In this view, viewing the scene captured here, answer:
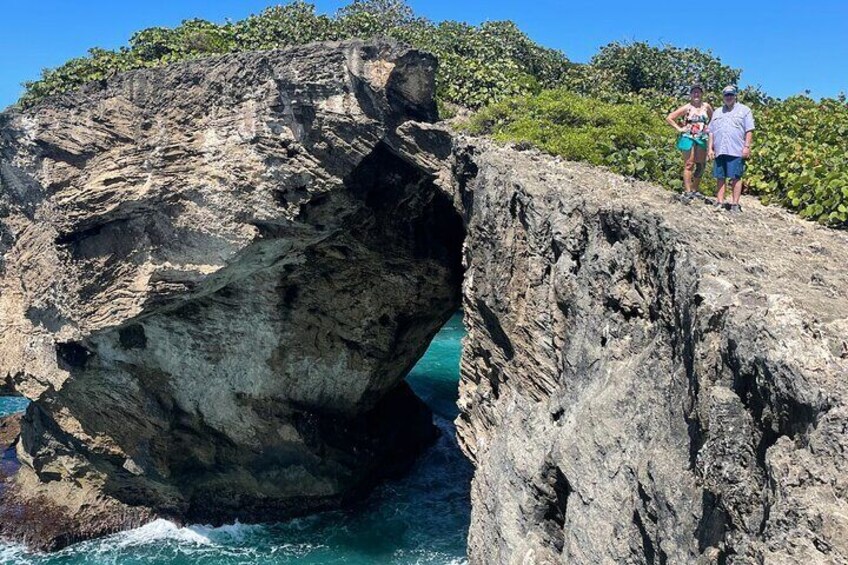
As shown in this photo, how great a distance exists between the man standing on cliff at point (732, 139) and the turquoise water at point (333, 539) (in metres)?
14.3

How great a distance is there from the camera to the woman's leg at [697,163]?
36.5ft

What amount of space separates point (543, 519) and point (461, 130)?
9.37m

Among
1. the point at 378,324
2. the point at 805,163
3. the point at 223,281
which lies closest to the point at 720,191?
the point at 805,163

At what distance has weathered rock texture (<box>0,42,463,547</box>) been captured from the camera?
1633 cm

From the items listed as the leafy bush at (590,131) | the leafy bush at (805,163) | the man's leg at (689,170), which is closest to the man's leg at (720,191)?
the man's leg at (689,170)

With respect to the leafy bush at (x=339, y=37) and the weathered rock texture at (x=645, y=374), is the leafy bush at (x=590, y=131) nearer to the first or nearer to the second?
the weathered rock texture at (x=645, y=374)

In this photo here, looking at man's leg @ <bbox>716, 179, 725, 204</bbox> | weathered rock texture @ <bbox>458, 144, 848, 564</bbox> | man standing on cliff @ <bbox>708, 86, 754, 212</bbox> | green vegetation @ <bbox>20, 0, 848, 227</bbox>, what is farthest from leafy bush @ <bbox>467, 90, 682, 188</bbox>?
man standing on cliff @ <bbox>708, 86, 754, 212</bbox>

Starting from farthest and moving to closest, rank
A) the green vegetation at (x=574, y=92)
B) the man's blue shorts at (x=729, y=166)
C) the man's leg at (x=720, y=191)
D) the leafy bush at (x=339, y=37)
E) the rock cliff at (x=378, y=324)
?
the leafy bush at (x=339, y=37) < the green vegetation at (x=574, y=92) < the man's leg at (x=720, y=191) < the man's blue shorts at (x=729, y=166) < the rock cliff at (x=378, y=324)

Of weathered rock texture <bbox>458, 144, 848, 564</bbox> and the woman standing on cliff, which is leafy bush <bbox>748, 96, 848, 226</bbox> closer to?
weathered rock texture <bbox>458, 144, 848, 564</bbox>

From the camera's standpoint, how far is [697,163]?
11.3m

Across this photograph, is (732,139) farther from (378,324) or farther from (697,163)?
(378,324)

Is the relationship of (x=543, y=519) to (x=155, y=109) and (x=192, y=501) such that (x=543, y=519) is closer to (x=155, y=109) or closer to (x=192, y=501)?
(x=155, y=109)

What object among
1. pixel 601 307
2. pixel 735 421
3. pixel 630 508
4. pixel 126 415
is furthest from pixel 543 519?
pixel 126 415

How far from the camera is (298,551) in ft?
69.2
